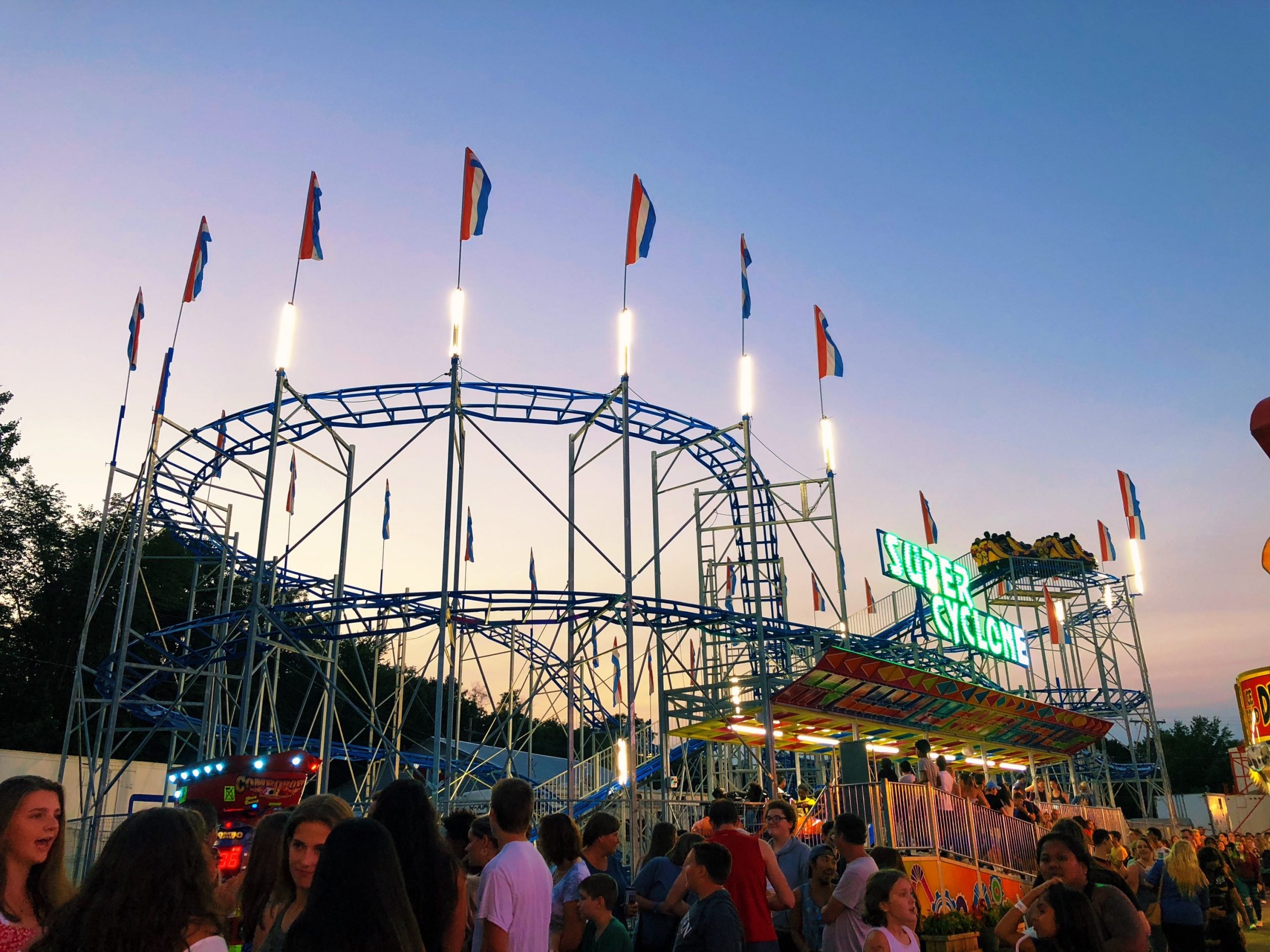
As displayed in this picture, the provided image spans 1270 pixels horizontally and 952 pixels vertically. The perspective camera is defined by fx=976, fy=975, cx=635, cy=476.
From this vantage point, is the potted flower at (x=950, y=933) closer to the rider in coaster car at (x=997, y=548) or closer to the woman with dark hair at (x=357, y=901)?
the woman with dark hair at (x=357, y=901)

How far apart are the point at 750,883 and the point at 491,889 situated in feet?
8.35

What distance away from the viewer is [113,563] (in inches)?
789

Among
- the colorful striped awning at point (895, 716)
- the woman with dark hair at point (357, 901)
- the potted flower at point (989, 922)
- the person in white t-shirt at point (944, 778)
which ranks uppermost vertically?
the colorful striped awning at point (895, 716)

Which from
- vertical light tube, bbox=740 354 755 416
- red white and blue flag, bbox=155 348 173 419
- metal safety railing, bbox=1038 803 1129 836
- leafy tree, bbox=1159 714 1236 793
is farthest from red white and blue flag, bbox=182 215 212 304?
leafy tree, bbox=1159 714 1236 793

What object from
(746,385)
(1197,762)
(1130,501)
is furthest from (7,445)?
(1197,762)

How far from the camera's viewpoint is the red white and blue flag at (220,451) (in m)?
21.2

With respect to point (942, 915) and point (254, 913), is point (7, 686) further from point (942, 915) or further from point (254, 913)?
point (254, 913)

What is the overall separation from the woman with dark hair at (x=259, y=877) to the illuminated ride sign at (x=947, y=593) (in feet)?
72.6

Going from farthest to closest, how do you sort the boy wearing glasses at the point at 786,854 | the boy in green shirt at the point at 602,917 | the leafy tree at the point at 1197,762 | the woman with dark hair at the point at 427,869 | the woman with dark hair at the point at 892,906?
the leafy tree at the point at 1197,762
the boy wearing glasses at the point at 786,854
the boy in green shirt at the point at 602,917
the woman with dark hair at the point at 892,906
the woman with dark hair at the point at 427,869

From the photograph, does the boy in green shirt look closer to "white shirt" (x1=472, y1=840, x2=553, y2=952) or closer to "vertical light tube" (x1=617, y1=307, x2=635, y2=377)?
"white shirt" (x1=472, y1=840, x2=553, y2=952)

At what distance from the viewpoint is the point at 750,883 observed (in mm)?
6223

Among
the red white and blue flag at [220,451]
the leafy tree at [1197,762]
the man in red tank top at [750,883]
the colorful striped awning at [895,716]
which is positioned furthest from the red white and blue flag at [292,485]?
the leafy tree at [1197,762]

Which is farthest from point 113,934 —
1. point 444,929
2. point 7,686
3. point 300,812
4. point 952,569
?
point 7,686

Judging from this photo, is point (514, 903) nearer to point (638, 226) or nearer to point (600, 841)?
point (600, 841)
